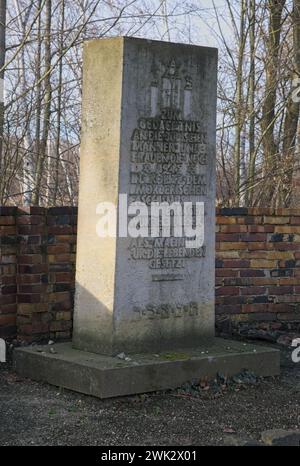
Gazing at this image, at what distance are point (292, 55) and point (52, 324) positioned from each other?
550 centimetres

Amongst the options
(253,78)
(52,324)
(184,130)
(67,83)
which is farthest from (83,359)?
(253,78)

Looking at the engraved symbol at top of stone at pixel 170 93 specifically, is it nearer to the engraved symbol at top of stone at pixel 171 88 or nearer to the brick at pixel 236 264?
the engraved symbol at top of stone at pixel 171 88

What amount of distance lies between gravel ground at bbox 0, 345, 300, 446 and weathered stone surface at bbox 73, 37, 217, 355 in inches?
19.2

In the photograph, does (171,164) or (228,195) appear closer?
(171,164)

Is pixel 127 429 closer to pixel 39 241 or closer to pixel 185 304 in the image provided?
pixel 185 304

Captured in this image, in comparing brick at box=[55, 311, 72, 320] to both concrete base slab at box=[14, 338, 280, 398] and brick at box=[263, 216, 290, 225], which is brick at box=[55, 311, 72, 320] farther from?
brick at box=[263, 216, 290, 225]

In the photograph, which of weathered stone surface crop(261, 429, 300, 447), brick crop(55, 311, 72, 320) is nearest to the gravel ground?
weathered stone surface crop(261, 429, 300, 447)

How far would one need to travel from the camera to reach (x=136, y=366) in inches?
219

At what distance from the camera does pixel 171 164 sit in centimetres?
613

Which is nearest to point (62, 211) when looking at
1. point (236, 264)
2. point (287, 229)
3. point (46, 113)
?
point (236, 264)

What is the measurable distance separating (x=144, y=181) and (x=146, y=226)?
31cm

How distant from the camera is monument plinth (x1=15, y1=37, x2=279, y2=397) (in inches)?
230

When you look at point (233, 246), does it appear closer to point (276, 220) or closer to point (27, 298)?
point (276, 220)

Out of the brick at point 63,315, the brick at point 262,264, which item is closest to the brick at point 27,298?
the brick at point 63,315
